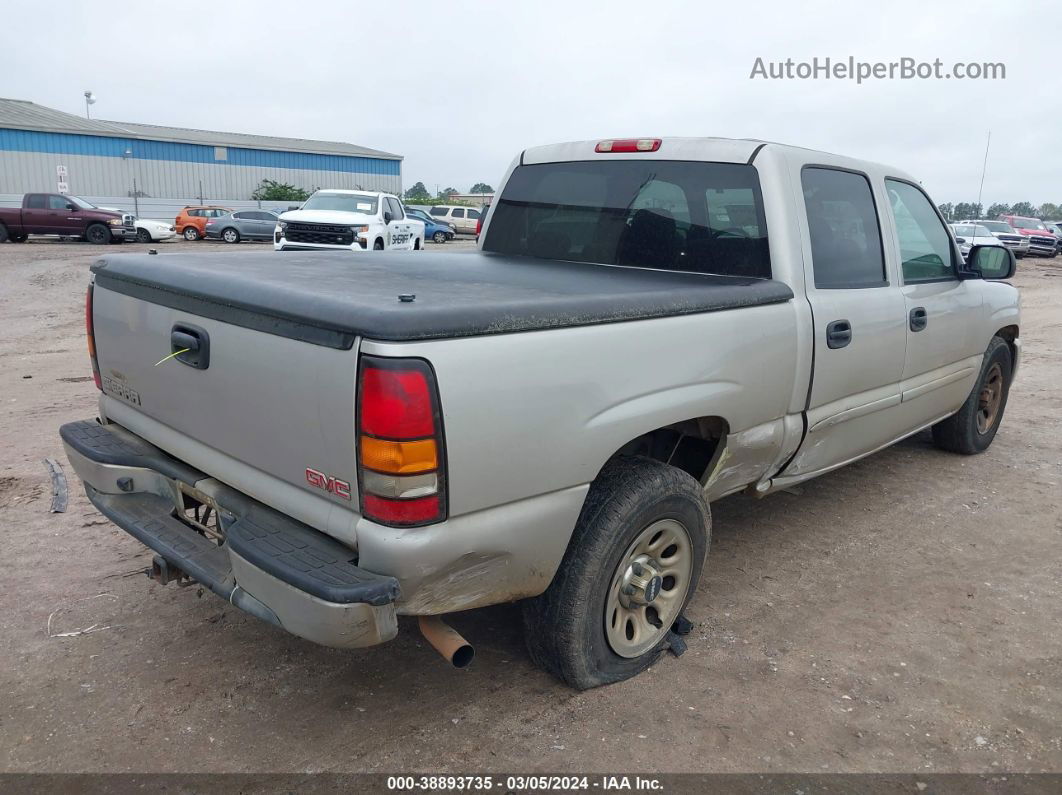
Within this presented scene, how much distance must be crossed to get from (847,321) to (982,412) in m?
2.95

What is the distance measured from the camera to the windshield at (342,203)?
18312 mm

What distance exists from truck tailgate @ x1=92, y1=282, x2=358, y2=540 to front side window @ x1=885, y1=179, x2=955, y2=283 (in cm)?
331

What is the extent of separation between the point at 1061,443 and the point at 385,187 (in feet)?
175

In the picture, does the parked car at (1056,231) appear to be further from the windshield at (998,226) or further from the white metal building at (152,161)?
the white metal building at (152,161)

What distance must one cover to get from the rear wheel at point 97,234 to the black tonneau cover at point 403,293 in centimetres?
2694

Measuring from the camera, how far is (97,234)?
27.4 metres

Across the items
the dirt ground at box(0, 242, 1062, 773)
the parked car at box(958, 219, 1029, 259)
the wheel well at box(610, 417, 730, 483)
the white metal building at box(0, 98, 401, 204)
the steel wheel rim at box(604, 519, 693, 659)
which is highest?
the white metal building at box(0, 98, 401, 204)

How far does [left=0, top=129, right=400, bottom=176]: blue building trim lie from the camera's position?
41.7 meters

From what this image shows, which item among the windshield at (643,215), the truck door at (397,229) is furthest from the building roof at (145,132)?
the windshield at (643,215)

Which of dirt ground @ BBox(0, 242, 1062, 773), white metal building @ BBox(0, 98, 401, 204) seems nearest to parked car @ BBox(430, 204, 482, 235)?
white metal building @ BBox(0, 98, 401, 204)

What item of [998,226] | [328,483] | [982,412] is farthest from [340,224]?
[998,226]

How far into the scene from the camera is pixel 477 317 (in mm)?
2355

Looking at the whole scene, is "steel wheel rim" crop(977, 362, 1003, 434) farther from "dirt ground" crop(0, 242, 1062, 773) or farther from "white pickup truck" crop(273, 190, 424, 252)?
"white pickup truck" crop(273, 190, 424, 252)

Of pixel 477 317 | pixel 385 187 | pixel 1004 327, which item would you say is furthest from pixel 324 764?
pixel 385 187
